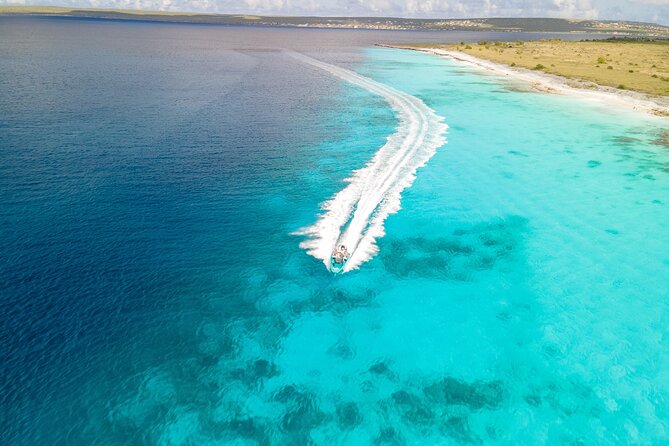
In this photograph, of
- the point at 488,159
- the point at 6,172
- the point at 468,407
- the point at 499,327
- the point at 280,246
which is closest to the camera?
the point at 468,407

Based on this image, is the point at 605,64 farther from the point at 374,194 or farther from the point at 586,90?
the point at 374,194

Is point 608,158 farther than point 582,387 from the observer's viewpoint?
Yes

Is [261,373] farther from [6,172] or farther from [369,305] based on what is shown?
[6,172]

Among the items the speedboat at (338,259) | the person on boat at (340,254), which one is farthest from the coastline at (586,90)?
the speedboat at (338,259)

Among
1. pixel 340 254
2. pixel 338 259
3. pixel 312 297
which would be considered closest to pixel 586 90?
pixel 340 254

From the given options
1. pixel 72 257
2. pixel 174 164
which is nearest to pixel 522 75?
pixel 174 164

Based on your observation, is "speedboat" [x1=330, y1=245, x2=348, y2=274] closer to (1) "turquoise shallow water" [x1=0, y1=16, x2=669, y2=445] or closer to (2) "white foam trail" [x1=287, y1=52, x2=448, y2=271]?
(2) "white foam trail" [x1=287, y1=52, x2=448, y2=271]
